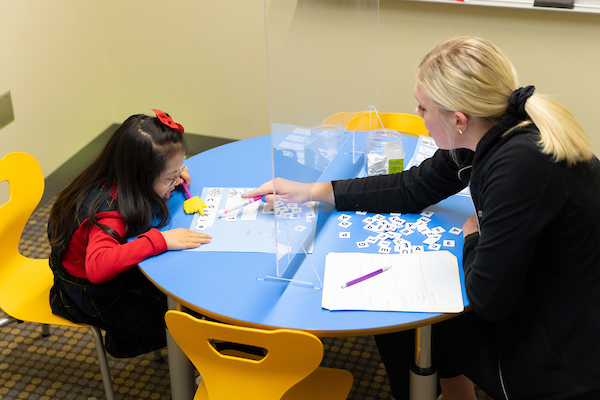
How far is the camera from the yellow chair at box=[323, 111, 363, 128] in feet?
6.37

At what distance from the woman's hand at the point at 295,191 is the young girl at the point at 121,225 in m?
0.28

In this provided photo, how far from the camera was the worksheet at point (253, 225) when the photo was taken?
1578mm

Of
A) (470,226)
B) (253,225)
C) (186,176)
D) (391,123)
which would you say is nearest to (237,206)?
(253,225)

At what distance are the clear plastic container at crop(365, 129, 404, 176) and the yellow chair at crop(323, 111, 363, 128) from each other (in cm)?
12

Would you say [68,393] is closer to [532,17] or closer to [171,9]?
[171,9]

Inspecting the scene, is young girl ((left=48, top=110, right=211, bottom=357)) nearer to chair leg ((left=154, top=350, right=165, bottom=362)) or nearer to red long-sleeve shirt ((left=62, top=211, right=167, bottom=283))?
red long-sleeve shirt ((left=62, top=211, right=167, bottom=283))

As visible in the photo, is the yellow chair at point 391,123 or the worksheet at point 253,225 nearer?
the worksheet at point 253,225

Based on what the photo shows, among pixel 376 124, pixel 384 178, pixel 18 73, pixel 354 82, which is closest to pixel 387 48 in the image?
pixel 376 124

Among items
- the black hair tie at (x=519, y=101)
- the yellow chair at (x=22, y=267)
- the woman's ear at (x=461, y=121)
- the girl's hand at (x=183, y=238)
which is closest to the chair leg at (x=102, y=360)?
the yellow chair at (x=22, y=267)

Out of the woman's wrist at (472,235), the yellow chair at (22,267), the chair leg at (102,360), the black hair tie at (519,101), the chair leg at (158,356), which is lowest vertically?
the chair leg at (158,356)

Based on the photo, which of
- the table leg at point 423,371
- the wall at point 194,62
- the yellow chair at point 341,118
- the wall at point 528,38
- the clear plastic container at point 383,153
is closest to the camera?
the table leg at point 423,371

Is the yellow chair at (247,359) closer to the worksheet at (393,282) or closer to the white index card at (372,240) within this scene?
the worksheet at (393,282)

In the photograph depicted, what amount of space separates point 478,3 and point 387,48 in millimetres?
572

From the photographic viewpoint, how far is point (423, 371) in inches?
64.0
